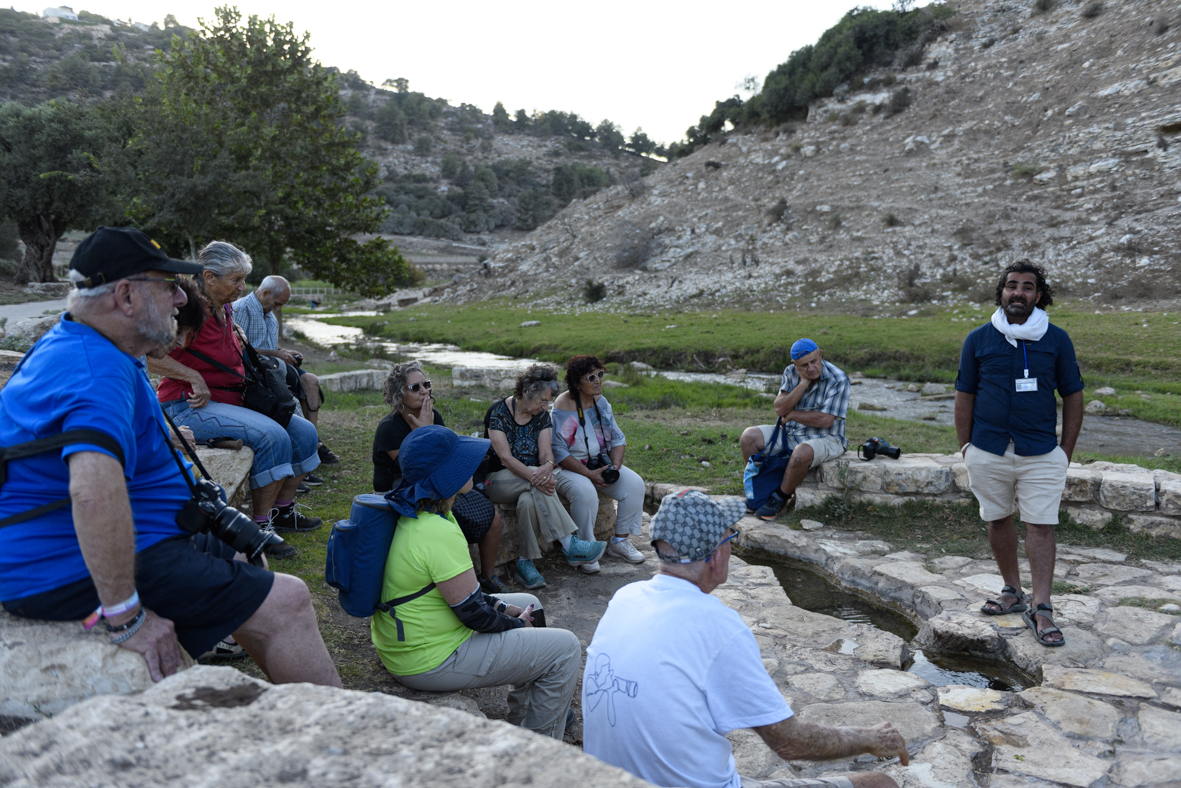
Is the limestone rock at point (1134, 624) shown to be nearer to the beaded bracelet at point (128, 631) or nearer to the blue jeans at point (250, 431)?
the beaded bracelet at point (128, 631)

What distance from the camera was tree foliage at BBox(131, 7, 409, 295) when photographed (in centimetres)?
1725

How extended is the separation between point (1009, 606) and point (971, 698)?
1.10 meters

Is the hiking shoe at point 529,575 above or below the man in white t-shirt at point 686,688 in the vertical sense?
below

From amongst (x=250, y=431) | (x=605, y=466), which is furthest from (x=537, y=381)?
(x=250, y=431)

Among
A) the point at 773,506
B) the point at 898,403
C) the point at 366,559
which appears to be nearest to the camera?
the point at 366,559

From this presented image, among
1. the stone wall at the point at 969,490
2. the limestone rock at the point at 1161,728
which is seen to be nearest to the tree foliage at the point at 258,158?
the stone wall at the point at 969,490

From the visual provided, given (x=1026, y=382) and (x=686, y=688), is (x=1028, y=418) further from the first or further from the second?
(x=686, y=688)

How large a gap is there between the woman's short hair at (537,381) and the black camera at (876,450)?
3141mm

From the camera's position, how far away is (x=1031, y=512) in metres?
4.39

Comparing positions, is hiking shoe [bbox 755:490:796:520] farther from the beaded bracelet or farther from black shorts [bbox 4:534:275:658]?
the beaded bracelet

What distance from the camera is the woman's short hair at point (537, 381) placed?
5.35 metres

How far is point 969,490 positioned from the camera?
644cm

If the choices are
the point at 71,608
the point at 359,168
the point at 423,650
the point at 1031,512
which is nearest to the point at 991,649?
the point at 1031,512

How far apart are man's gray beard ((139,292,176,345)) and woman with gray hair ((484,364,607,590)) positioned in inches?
119
